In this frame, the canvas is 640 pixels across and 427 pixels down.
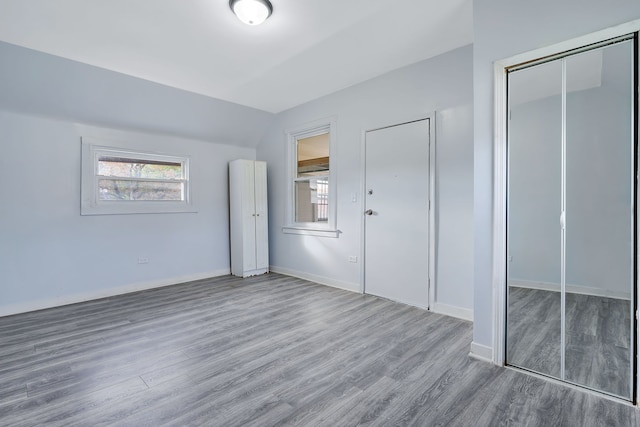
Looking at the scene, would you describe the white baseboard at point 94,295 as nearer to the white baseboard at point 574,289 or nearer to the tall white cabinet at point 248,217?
the tall white cabinet at point 248,217

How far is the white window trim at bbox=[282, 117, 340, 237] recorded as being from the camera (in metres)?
4.16

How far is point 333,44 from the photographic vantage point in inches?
112

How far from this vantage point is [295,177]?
4836 mm

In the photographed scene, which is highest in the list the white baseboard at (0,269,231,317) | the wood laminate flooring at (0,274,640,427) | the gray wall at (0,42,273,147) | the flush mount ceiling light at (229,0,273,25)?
the flush mount ceiling light at (229,0,273,25)

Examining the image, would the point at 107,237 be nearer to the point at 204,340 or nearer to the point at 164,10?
the point at 204,340

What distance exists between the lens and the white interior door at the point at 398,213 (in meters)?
3.26

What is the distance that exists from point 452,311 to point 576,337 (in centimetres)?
111

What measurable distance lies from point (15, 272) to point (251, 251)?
8.81 feet

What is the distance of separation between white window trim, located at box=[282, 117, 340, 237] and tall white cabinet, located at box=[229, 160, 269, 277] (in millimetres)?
429

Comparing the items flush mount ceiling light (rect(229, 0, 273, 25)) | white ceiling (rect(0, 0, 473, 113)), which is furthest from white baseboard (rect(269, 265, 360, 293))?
flush mount ceiling light (rect(229, 0, 273, 25))

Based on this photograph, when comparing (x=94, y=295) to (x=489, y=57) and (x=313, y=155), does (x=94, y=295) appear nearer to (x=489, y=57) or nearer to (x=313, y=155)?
(x=313, y=155)

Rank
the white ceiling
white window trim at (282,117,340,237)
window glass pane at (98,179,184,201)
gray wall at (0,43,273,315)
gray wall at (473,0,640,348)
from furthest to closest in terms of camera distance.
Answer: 1. white window trim at (282,117,340,237)
2. window glass pane at (98,179,184,201)
3. gray wall at (0,43,273,315)
4. the white ceiling
5. gray wall at (473,0,640,348)

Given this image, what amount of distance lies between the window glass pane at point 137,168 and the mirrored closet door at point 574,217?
168 inches

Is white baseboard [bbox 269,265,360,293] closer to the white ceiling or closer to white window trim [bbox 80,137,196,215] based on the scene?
white window trim [bbox 80,137,196,215]
